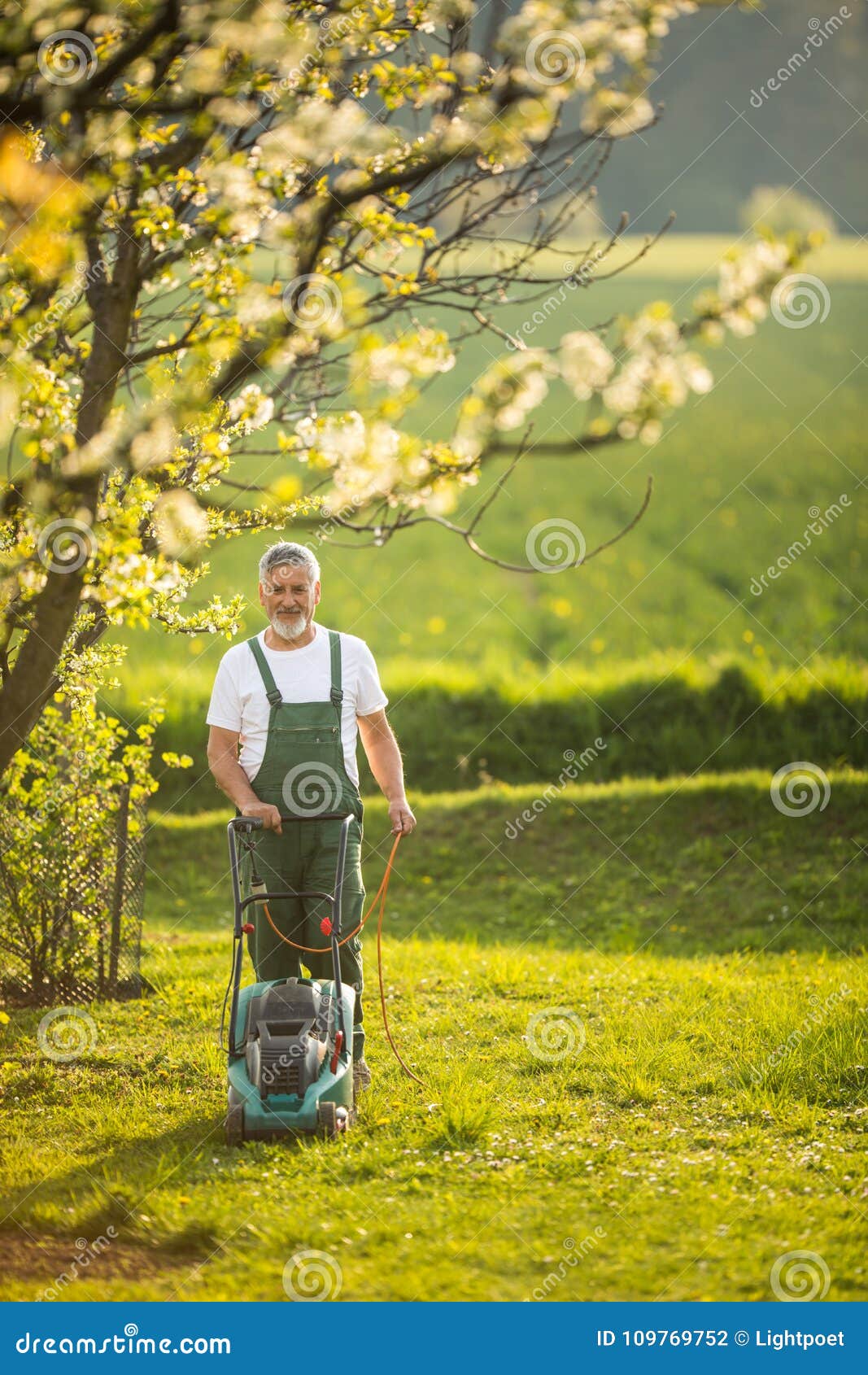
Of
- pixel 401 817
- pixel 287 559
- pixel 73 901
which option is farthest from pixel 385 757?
pixel 73 901

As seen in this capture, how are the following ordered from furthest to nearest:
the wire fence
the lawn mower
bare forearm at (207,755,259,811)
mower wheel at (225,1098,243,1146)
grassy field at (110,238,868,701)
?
1. grassy field at (110,238,868,701)
2. the wire fence
3. bare forearm at (207,755,259,811)
4. mower wheel at (225,1098,243,1146)
5. the lawn mower

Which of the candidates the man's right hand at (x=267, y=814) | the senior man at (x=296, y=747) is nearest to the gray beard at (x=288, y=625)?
the senior man at (x=296, y=747)

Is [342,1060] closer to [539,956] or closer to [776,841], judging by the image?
[539,956]

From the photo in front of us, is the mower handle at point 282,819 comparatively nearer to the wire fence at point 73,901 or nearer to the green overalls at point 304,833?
the green overalls at point 304,833

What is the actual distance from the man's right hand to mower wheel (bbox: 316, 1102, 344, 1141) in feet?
3.39

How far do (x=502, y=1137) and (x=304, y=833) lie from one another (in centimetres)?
143

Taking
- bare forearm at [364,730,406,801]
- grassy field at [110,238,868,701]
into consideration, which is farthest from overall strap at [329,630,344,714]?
grassy field at [110,238,868,701]

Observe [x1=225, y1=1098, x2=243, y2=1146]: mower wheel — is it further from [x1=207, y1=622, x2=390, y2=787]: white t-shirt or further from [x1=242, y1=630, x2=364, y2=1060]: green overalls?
[x1=207, y1=622, x2=390, y2=787]: white t-shirt

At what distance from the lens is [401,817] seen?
5.09 m

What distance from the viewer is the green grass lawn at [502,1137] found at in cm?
389

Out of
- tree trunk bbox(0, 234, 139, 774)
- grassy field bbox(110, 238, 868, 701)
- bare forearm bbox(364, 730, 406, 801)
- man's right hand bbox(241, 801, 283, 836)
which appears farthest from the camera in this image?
grassy field bbox(110, 238, 868, 701)

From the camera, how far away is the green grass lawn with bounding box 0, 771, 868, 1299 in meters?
3.89

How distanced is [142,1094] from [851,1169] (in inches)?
119

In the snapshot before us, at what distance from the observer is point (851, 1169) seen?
14.8 ft
